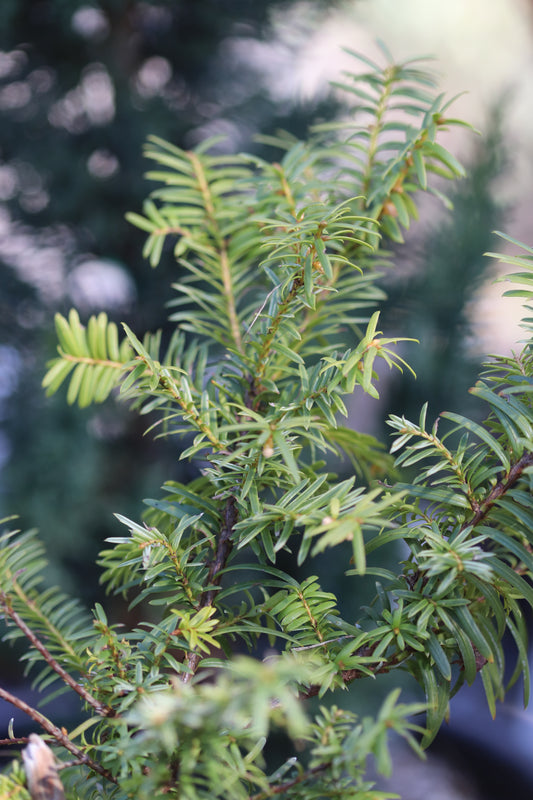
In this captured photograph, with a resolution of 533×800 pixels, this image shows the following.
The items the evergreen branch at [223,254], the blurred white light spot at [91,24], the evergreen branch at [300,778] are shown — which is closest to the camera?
the evergreen branch at [300,778]

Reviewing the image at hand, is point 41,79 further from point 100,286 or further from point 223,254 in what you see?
point 223,254

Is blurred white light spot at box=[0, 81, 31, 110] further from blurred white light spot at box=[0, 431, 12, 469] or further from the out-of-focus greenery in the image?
blurred white light spot at box=[0, 431, 12, 469]

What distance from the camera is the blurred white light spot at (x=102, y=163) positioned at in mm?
687

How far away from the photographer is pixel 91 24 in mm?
669

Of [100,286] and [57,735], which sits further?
[100,286]

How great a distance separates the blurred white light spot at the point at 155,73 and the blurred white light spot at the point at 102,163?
9 centimetres

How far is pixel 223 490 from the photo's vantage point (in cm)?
22

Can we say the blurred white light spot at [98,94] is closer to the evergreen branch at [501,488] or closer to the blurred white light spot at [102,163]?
the blurred white light spot at [102,163]

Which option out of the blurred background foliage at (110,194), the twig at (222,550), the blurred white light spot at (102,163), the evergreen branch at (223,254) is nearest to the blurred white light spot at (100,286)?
the blurred background foliage at (110,194)

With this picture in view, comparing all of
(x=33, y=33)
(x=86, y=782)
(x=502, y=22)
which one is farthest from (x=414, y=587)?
(x=502, y=22)

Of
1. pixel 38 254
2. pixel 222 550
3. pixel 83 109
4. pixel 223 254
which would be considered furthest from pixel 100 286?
pixel 222 550

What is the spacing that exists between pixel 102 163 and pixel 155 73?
0.47 feet

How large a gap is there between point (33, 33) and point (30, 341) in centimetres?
34

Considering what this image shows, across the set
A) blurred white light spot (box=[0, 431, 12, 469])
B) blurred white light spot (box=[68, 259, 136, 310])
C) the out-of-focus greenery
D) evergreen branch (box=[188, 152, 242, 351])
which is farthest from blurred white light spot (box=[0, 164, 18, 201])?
evergreen branch (box=[188, 152, 242, 351])
